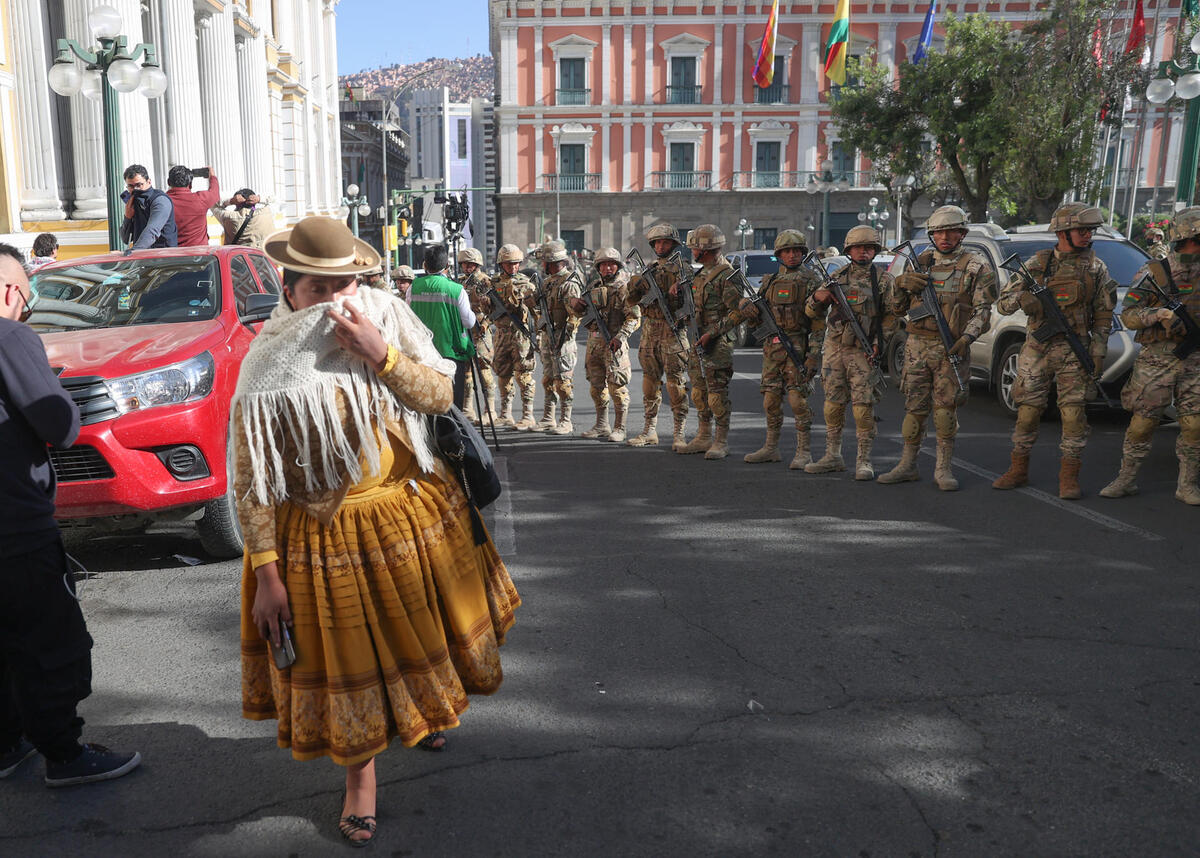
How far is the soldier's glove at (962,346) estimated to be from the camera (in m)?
7.32

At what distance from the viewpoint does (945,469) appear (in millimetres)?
7527

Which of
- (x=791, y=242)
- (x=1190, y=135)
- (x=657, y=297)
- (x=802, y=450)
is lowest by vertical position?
(x=802, y=450)

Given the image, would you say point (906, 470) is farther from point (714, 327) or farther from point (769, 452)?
point (714, 327)

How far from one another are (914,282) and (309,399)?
19.1 ft

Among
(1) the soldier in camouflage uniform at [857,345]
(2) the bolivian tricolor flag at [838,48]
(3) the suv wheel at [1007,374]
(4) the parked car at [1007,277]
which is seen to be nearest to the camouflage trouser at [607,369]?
(1) the soldier in camouflage uniform at [857,345]

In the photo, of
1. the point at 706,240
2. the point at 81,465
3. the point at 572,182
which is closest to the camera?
the point at 81,465

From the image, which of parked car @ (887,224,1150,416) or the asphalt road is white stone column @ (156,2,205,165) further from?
the asphalt road

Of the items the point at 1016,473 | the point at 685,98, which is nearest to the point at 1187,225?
the point at 1016,473

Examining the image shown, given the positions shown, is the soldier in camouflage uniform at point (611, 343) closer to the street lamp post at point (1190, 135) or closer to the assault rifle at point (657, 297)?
the assault rifle at point (657, 297)

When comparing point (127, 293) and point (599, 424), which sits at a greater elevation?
point (127, 293)

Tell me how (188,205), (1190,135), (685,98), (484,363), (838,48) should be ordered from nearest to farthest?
(188,205)
(484,363)
(1190,135)
(838,48)
(685,98)

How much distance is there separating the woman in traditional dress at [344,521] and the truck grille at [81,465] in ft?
7.95

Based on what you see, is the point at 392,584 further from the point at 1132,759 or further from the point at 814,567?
the point at 814,567

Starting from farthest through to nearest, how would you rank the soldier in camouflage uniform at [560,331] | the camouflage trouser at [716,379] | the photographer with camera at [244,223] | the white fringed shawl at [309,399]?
the photographer with camera at [244,223], the soldier in camouflage uniform at [560,331], the camouflage trouser at [716,379], the white fringed shawl at [309,399]
